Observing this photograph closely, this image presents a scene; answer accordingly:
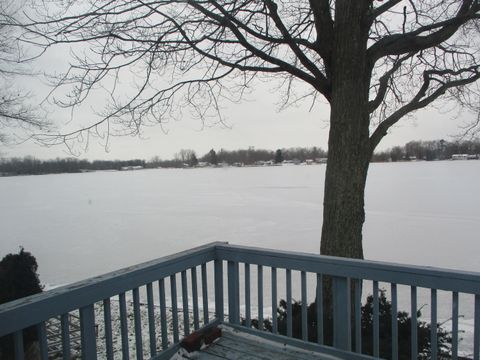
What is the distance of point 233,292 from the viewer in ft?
10.4

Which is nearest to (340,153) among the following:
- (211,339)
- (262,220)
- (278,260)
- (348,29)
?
(348,29)

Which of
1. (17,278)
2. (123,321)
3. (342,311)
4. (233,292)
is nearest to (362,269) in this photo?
(342,311)

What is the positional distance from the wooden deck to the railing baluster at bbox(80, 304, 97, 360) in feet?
2.53

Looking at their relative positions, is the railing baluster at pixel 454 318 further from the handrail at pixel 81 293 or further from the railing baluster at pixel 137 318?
the railing baluster at pixel 137 318

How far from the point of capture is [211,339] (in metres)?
2.91

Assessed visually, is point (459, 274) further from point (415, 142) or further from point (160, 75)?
point (415, 142)

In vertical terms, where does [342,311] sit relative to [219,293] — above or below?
above

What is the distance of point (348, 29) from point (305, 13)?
6.61 feet

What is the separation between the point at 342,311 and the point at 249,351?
76 centimetres

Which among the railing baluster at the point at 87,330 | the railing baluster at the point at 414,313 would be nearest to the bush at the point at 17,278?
the railing baluster at the point at 87,330

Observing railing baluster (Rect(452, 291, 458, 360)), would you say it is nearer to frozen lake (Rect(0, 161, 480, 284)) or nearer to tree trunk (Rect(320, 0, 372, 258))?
tree trunk (Rect(320, 0, 372, 258))

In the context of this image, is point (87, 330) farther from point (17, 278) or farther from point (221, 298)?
point (17, 278)

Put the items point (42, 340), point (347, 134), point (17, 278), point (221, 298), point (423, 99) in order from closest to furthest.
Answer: point (42, 340) → point (221, 298) → point (347, 134) → point (17, 278) → point (423, 99)

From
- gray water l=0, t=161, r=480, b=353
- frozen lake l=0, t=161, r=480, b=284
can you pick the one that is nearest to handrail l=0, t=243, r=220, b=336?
gray water l=0, t=161, r=480, b=353
